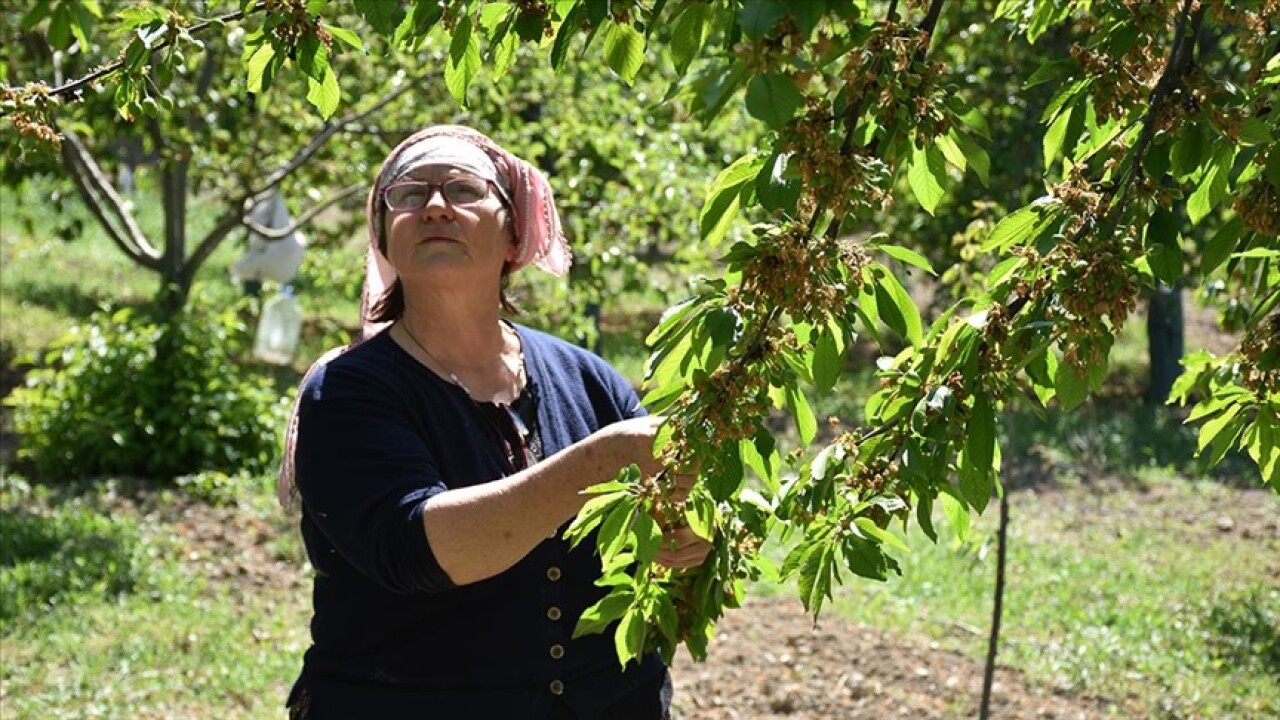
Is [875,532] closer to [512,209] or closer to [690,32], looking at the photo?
[690,32]

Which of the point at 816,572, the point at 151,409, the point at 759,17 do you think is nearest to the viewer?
the point at 759,17

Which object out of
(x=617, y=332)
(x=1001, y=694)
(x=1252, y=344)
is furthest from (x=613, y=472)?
(x=617, y=332)

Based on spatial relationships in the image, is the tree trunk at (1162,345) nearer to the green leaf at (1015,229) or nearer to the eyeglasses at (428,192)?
the eyeglasses at (428,192)

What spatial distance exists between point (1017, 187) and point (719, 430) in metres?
7.97

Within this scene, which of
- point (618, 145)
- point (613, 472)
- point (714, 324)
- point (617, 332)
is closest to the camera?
point (714, 324)

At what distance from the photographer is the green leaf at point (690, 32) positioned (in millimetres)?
1725

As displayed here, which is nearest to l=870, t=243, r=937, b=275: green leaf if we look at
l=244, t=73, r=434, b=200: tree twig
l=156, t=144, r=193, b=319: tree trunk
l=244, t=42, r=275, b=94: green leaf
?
l=244, t=42, r=275, b=94: green leaf

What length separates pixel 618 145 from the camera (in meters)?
7.51

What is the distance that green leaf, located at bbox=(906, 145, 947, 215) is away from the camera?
204 cm

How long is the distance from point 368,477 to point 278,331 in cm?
957

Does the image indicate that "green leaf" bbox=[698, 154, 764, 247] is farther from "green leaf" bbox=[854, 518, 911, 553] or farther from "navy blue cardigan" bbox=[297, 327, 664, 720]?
"navy blue cardigan" bbox=[297, 327, 664, 720]

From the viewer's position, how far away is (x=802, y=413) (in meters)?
2.21

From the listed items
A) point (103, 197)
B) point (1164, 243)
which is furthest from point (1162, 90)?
point (103, 197)

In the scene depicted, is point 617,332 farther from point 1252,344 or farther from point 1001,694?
point 1252,344
